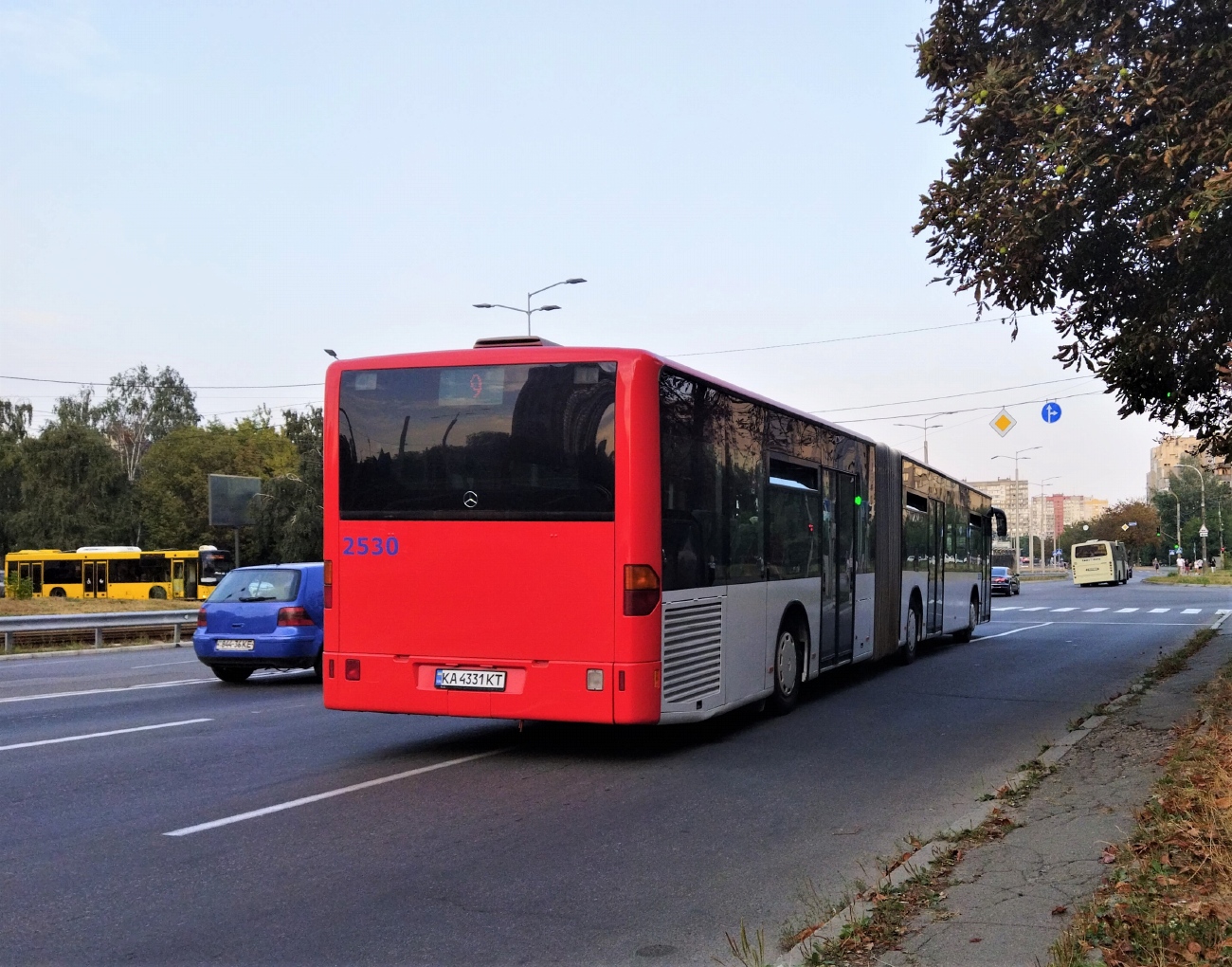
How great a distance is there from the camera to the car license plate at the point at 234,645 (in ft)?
52.5

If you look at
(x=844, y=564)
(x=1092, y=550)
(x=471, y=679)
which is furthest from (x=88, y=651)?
(x=1092, y=550)

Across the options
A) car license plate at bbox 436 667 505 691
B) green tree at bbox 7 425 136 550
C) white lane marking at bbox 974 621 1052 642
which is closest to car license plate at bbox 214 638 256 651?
car license plate at bbox 436 667 505 691

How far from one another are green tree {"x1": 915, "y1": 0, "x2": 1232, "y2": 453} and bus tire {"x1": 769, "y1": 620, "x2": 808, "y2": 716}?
3.66 m

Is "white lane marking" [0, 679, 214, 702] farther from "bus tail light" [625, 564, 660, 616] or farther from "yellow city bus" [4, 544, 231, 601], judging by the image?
"yellow city bus" [4, 544, 231, 601]

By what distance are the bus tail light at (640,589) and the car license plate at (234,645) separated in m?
8.47

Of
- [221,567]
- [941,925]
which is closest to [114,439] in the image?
[221,567]

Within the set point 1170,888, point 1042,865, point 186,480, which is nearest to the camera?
point 1170,888

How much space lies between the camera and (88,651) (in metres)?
24.3

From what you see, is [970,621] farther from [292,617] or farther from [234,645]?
[234,645]

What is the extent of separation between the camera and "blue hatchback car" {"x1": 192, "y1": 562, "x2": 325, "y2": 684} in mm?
15906

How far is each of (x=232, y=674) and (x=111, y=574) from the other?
39.2m

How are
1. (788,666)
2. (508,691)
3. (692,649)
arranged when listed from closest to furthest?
1. (508,691)
2. (692,649)
3. (788,666)

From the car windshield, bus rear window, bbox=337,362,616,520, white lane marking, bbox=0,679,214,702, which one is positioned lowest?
white lane marking, bbox=0,679,214,702

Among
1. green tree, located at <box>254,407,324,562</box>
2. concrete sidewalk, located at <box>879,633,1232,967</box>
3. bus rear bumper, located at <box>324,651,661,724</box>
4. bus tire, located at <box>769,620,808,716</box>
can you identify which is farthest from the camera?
green tree, located at <box>254,407,324,562</box>
